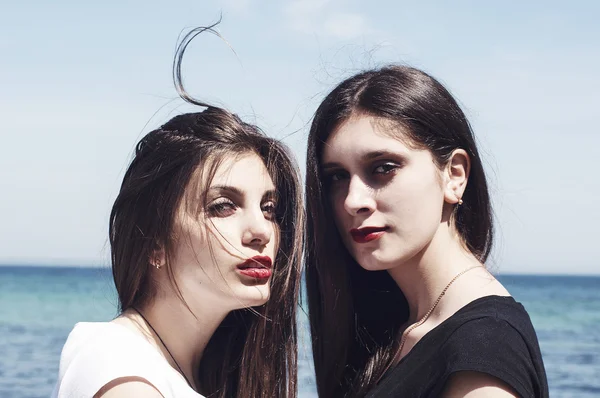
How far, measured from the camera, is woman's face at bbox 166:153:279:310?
127 inches

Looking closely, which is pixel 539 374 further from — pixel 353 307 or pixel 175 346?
pixel 175 346

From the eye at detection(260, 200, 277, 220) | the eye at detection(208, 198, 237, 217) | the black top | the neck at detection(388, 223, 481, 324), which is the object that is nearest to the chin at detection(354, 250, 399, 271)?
the neck at detection(388, 223, 481, 324)

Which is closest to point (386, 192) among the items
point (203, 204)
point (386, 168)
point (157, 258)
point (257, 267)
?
point (386, 168)

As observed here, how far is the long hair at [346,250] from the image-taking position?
319 centimetres

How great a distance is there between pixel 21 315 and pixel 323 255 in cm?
2585

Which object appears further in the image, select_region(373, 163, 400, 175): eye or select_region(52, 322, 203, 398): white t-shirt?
select_region(373, 163, 400, 175): eye

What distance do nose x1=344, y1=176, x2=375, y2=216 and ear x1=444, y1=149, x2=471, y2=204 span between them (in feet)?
Answer: 1.01

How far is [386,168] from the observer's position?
124 inches

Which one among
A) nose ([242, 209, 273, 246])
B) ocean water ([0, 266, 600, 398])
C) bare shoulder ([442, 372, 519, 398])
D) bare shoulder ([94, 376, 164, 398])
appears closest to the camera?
bare shoulder ([442, 372, 519, 398])

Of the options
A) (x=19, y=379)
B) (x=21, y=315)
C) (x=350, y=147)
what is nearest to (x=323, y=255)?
(x=350, y=147)

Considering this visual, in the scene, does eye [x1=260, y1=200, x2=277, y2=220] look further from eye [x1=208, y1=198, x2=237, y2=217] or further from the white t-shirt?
the white t-shirt

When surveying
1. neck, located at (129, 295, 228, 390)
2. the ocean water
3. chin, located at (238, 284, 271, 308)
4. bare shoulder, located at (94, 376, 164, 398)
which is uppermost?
chin, located at (238, 284, 271, 308)

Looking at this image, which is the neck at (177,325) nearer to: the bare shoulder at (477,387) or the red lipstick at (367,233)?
the red lipstick at (367,233)

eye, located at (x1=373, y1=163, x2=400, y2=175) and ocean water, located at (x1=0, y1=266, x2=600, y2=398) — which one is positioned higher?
eye, located at (x1=373, y1=163, x2=400, y2=175)
